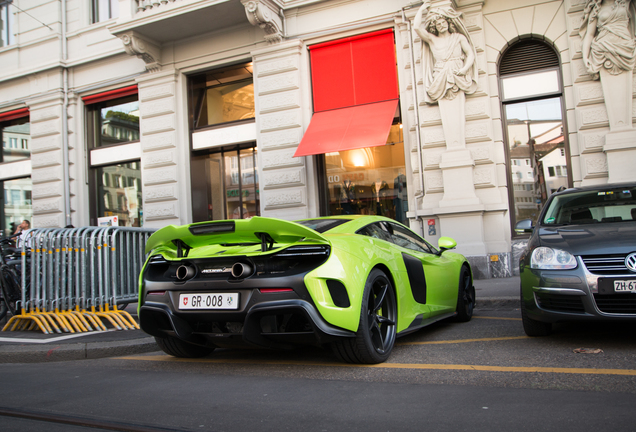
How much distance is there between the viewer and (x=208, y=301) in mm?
3770

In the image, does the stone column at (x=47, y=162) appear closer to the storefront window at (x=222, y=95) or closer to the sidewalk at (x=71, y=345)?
the storefront window at (x=222, y=95)

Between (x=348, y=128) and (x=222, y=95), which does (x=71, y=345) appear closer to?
(x=348, y=128)

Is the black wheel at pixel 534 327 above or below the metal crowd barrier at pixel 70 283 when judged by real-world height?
below

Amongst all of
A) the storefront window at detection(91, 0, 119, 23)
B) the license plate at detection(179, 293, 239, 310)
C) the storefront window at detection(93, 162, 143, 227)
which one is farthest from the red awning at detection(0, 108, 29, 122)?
the license plate at detection(179, 293, 239, 310)

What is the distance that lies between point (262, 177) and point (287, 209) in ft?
3.12

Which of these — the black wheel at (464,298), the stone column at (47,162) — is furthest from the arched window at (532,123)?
the stone column at (47,162)

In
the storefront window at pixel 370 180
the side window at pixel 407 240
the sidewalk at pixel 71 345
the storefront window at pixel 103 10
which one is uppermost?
the storefront window at pixel 103 10

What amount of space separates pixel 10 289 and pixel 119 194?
7955 millimetres

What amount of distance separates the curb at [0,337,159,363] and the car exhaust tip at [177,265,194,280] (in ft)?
5.54

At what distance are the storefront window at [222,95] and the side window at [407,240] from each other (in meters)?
8.18

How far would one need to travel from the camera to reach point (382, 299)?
4082 mm

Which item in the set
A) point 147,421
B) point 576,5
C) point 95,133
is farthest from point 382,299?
point 95,133

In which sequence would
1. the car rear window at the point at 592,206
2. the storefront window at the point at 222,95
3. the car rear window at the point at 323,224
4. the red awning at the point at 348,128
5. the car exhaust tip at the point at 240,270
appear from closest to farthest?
the car exhaust tip at the point at 240,270 < the car rear window at the point at 323,224 < the car rear window at the point at 592,206 < the red awning at the point at 348,128 < the storefront window at the point at 222,95

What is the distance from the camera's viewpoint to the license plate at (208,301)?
12.1ft
